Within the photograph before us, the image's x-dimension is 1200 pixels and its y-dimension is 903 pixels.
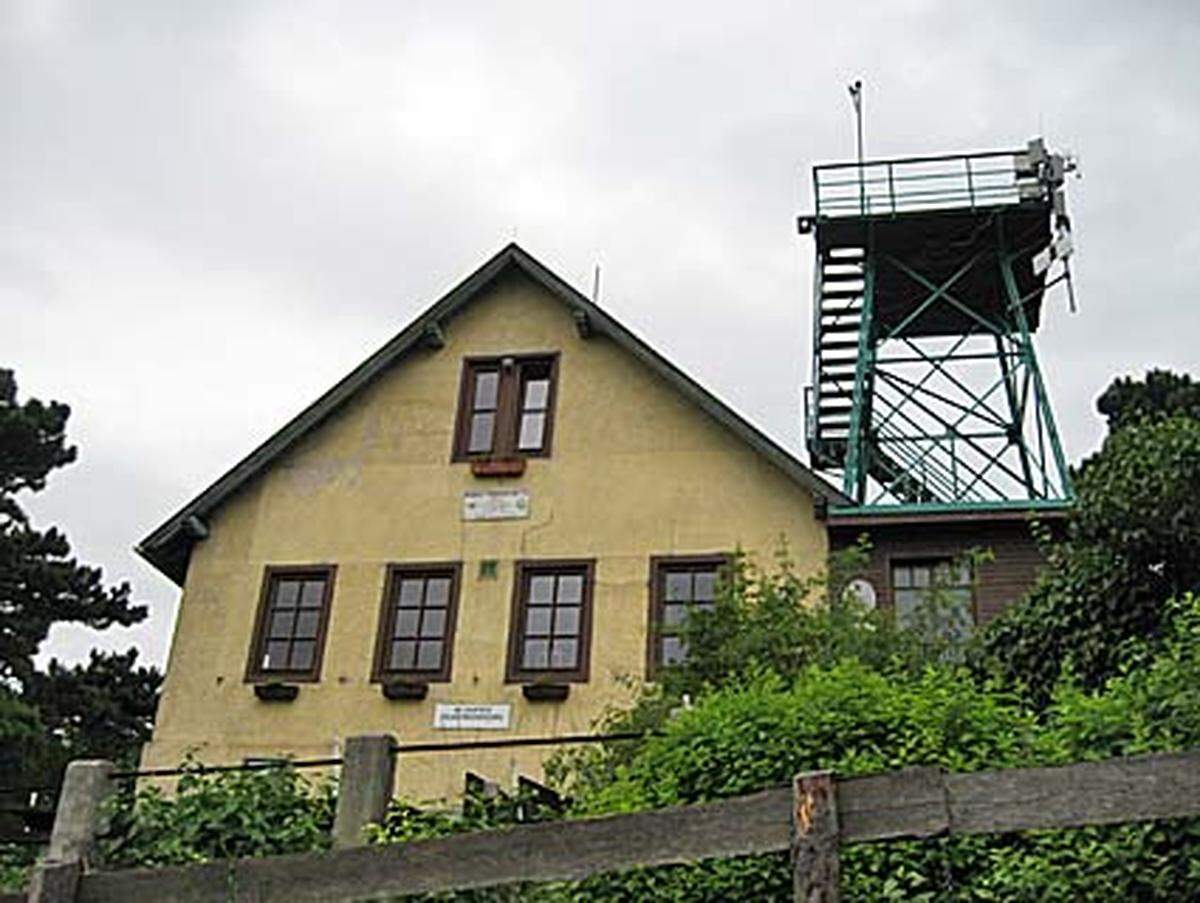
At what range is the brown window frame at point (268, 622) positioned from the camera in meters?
18.4

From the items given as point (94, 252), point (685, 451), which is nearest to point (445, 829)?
point (685, 451)

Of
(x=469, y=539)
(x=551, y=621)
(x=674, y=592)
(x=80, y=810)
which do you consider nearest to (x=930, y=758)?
(x=80, y=810)

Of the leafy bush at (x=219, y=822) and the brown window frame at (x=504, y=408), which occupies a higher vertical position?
the brown window frame at (x=504, y=408)

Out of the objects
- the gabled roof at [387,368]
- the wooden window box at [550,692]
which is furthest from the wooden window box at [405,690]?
the gabled roof at [387,368]

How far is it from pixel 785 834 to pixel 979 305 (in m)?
17.9

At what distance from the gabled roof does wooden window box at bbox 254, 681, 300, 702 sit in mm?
2505

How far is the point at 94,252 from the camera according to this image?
67.7ft

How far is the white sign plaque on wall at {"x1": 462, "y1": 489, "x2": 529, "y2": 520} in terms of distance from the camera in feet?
62.3

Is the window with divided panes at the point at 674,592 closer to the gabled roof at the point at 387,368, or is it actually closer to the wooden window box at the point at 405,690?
the gabled roof at the point at 387,368

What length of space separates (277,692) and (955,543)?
8.15m

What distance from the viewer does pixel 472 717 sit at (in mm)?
17609

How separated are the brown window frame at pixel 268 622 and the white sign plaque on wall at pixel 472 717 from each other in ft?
5.59

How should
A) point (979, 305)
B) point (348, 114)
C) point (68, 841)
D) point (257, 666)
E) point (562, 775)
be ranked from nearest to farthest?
point (68, 841), point (562, 775), point (348, 114), point (257, 666), point (979, 305)

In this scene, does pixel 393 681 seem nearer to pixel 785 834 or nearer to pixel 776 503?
pixel 776 503
